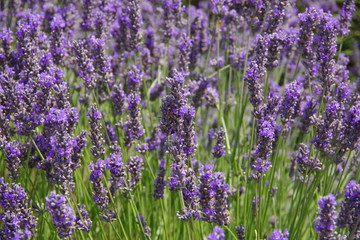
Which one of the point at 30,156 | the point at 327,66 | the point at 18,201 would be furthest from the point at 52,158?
the point at 327,66

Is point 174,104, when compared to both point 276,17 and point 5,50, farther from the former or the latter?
point 5,50

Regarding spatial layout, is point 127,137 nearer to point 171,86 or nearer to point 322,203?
point 171,86

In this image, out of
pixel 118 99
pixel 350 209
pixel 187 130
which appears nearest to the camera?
pixel 350 209

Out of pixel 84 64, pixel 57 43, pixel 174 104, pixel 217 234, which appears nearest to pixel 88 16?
pixel 57 43

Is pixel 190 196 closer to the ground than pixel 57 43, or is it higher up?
closer to the ground

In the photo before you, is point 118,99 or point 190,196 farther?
point 118,99

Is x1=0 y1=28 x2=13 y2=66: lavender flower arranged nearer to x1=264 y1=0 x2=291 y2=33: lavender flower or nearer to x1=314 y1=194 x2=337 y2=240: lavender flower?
x1=264 y1=0 x2=291 y2=33: lavender flower

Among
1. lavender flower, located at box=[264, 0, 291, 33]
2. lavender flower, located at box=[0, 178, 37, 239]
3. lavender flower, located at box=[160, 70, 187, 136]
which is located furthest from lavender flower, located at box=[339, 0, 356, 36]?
lavender flower, located at box=[0, 178, 37, 239]
